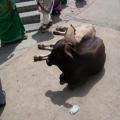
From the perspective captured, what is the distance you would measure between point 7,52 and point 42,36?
89 cm

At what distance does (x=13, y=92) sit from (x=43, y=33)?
7.21 ft

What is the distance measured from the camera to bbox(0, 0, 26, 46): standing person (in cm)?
644

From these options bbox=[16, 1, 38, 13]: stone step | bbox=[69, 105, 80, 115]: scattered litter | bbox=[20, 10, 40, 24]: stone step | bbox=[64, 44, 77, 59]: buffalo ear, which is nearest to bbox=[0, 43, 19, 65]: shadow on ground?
bbox=[20, 10, 40, 24]: stone step

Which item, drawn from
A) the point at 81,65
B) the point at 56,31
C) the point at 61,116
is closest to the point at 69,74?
the point at 81,65

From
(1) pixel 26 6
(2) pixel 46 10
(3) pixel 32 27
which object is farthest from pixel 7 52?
(1) pixel 26 6

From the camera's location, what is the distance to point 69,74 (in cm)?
485

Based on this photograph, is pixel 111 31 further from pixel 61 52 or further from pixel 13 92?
pixel 13 92

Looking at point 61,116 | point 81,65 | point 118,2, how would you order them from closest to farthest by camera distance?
point 61,116, point 81,65, point 118,2

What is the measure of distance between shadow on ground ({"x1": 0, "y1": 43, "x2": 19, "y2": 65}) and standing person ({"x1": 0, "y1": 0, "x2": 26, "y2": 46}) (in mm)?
154

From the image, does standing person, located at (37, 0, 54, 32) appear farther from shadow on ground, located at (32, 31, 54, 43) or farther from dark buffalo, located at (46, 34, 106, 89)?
dark buffalo, located at (46, 34, 106, 89)

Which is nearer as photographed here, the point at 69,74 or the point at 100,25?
the point at 69,74

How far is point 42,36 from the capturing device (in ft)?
22.4

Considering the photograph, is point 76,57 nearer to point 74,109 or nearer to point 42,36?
point 74,109

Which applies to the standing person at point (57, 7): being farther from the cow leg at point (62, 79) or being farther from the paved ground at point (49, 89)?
the cow leg at point (62, 79)
